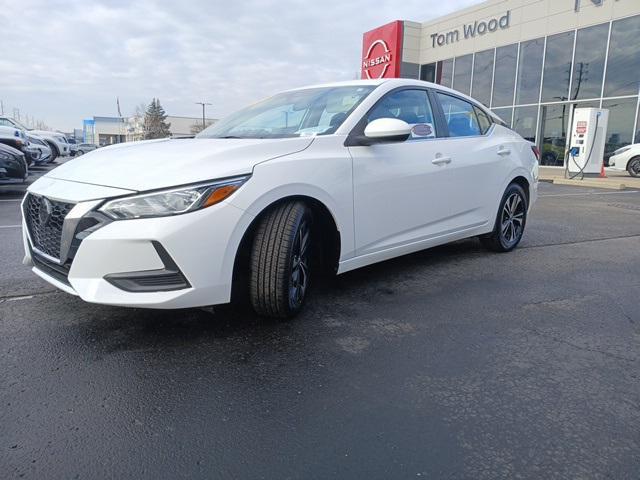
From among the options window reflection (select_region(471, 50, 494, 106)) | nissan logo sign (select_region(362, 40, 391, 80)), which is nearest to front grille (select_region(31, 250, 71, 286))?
window reflection (select_region(471, 50, 494, 106))

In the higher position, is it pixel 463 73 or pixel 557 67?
pixel 463 73

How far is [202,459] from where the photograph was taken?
177 cm

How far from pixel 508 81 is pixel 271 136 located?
20294mm

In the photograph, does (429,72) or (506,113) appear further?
(429,72)

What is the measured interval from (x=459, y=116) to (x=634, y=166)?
1437 centimetres

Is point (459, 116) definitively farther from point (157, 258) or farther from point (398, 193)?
point (157, 258)

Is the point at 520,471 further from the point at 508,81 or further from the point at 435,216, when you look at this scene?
the point at 508,81

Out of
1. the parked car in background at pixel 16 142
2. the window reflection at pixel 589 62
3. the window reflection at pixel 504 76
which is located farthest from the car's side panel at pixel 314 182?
the window reflection at pixel 504 76

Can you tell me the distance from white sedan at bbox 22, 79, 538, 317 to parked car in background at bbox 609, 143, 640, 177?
14054 millimetres

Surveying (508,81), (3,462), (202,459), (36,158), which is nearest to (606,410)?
(202,459)

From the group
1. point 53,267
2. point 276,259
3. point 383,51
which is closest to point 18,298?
point 53,267

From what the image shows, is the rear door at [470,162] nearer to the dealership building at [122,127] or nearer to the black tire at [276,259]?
the black tire at [276,259]

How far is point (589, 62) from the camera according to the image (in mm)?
17578

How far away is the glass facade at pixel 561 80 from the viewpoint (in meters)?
16.5
